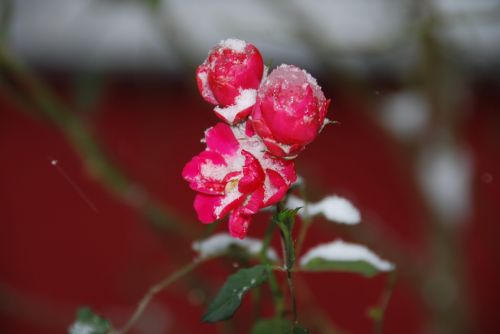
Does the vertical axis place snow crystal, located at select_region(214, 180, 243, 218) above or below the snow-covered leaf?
above

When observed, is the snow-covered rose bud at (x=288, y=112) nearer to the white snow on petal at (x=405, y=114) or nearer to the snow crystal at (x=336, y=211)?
the snow crystal at (x=336, y=211)

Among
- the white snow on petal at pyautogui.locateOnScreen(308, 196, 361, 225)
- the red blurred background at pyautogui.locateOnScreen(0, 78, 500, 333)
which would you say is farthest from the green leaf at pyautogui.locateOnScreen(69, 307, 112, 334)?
the red blurred background at pyautogui.locateOnScreen(0, 78, 500, 333)

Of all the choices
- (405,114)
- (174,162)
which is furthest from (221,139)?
(174,162)

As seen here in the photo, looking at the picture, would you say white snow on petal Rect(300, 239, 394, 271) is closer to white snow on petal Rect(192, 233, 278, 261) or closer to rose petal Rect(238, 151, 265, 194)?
white snow on petal Rect(192, 233, 278, 261)

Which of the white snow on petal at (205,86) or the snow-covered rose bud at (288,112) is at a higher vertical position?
the white snow on petal at (205,86)

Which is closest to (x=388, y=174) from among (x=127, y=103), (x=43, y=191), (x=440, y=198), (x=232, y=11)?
(x=440, y=198)

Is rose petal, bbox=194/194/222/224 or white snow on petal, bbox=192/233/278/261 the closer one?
rose petal, bbox=194/194/222/224

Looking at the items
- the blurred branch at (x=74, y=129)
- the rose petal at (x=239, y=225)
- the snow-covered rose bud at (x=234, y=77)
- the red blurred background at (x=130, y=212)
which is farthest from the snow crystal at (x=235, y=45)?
the red blurred background at (x=130, y=212)
